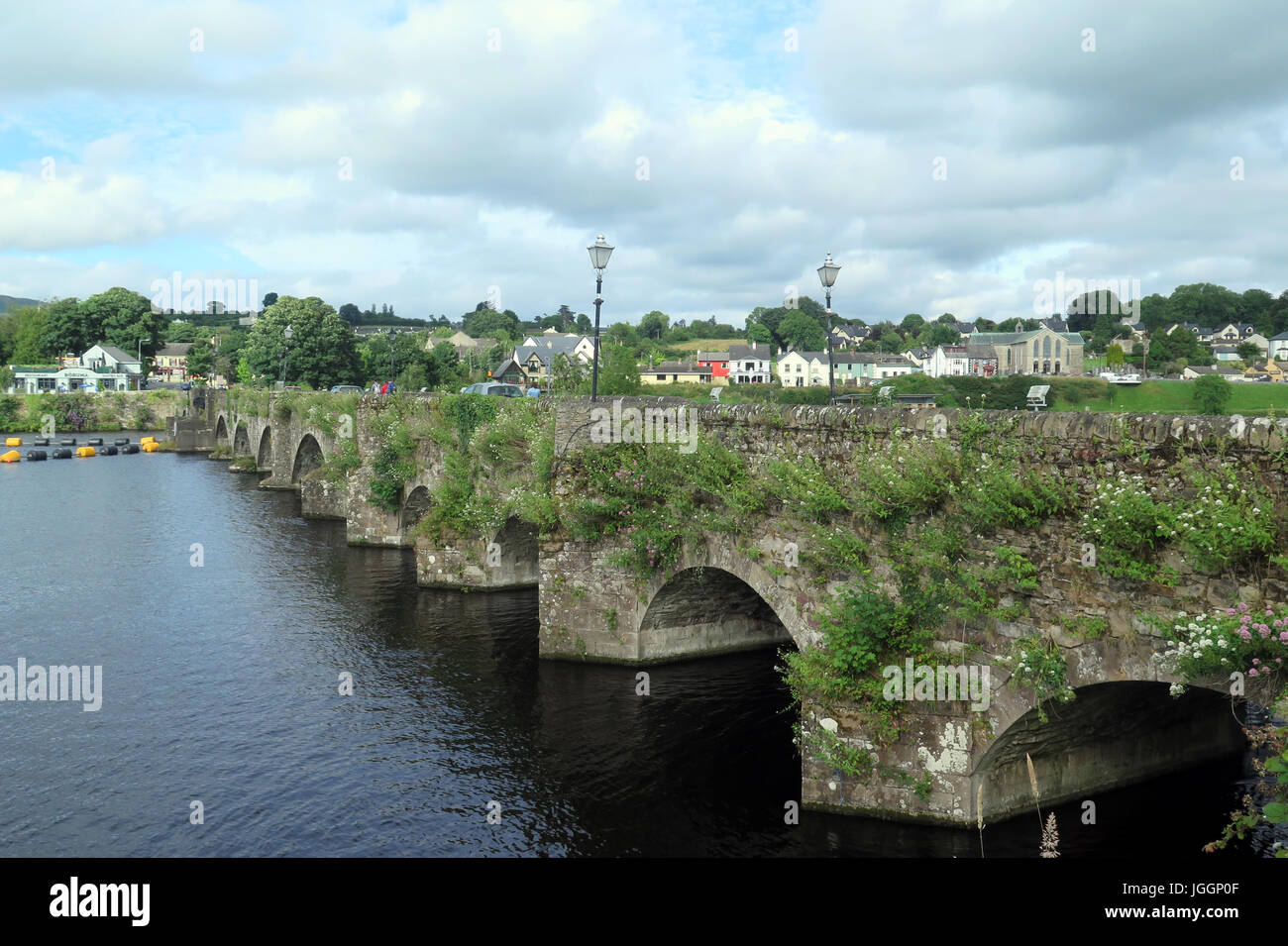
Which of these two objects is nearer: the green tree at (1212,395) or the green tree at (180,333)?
the green tree at (1212,395)

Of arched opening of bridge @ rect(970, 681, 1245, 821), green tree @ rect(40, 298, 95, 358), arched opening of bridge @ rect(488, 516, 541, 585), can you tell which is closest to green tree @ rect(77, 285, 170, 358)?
green tree @ rect(40, 298, 95, 358)

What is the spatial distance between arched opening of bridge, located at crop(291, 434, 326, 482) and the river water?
24.4m

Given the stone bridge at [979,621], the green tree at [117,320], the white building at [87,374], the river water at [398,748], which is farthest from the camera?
the green tree at [117,320]

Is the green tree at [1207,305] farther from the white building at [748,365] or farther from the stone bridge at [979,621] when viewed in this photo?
the stone bridge at [979,621]

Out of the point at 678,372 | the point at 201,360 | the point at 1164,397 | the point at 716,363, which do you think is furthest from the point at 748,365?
the point at 1164,397

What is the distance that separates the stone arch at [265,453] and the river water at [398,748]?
3691 centimetres

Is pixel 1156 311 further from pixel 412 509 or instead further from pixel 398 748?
pixel 398 748

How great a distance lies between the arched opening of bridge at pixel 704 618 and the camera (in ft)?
71.7

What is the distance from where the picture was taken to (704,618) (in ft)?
75.5

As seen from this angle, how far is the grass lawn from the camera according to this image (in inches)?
1009

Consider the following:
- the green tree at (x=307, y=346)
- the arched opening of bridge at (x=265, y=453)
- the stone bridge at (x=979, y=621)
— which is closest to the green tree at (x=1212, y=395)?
the stone bridge at (x=979, y=621)

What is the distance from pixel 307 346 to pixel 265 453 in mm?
37870
